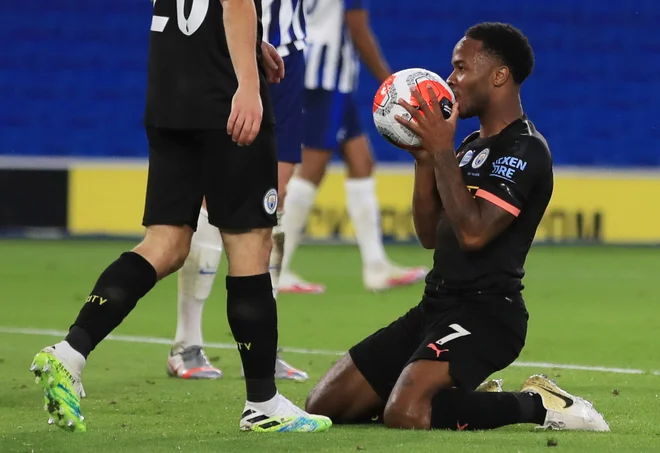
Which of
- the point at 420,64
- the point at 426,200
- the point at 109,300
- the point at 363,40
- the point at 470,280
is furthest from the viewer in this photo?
the point at 420,64

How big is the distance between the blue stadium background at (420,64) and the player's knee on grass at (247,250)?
12.1 m

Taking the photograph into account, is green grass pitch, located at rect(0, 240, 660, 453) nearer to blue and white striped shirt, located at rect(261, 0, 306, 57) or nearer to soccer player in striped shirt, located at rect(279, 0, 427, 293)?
soccer player in striped shirt, located at rect(279, 0, 427, 293)

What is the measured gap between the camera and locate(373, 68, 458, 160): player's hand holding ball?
418cm

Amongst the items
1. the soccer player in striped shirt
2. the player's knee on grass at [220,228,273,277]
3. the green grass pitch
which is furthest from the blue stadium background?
the player's knee on grass at [220,228,273,277]

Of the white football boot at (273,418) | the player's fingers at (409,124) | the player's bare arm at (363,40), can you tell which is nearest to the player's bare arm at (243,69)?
the player's fingers at (409,124)

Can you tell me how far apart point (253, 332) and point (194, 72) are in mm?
793

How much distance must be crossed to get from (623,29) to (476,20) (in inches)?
72.0

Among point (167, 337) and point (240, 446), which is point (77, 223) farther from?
point (240, 446)

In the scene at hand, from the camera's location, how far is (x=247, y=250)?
4.02m

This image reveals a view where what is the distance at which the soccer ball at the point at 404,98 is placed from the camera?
14.0 feet

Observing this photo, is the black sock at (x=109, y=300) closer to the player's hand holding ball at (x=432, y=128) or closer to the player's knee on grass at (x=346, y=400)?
the player's knee on grass at (x=346, y=400)

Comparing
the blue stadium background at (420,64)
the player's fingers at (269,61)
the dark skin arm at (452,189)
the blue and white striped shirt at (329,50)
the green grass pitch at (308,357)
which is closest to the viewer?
the green grass pitch at (308,357)

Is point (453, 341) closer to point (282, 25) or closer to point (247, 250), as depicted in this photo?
point (247, 250)

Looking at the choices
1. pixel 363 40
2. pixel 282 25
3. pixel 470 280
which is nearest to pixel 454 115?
pixel 470 280
